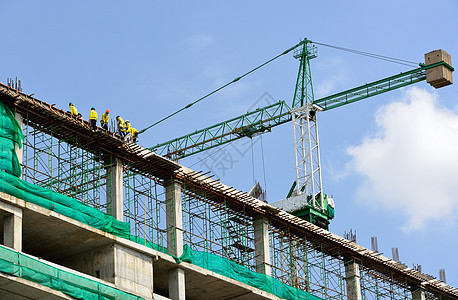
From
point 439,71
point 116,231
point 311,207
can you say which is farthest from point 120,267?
point 439,71

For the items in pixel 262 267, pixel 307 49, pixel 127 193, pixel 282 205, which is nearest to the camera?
pixel 127 193

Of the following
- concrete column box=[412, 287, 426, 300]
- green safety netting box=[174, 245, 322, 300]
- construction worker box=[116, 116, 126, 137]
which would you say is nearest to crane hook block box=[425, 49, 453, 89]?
concrete column box=[412, 287, 426, 300]

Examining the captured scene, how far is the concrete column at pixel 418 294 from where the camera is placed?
71.9m

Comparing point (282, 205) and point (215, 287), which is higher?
point (282, 205)

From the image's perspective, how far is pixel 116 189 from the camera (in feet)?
174

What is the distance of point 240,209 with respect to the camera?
60844mm

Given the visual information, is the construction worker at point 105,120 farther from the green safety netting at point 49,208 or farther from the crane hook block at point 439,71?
the crane hook block at point 439,71

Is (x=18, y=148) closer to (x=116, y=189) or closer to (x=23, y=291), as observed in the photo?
(x=116, y=189)

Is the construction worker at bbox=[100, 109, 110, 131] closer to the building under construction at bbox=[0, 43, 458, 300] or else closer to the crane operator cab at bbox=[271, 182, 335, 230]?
the building under construction at bbox=[0, 43, 458, 300]

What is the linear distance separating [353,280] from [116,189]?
20.8m

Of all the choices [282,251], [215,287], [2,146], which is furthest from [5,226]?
[282,251]

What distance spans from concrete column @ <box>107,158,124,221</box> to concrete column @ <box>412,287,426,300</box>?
27224 millimetres

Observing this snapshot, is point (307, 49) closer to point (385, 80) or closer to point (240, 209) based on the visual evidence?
point (385, 80)

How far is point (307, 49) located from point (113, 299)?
47.1m
